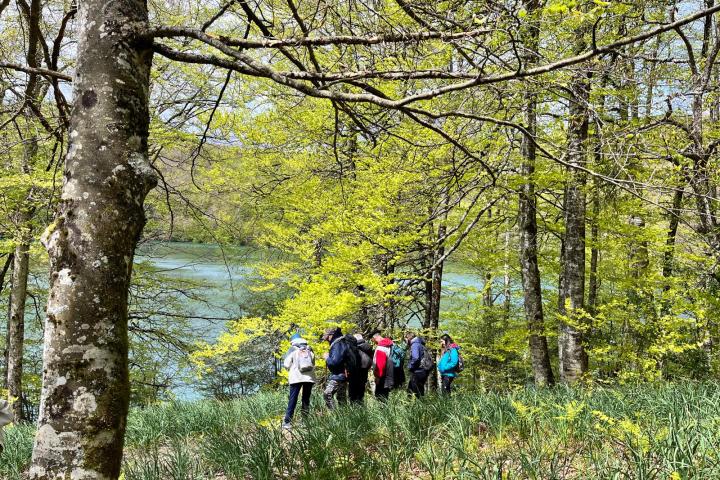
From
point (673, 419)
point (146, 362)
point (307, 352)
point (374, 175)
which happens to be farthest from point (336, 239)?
point (146, 362)

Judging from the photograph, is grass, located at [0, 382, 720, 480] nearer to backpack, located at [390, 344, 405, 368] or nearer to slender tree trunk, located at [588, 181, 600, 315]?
backpack, located at [390, 344, 405, 368]

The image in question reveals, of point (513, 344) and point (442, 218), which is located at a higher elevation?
point (442, 218)

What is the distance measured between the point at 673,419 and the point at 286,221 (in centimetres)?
934

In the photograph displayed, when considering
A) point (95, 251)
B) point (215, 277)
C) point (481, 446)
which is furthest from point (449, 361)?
point (215, 277)

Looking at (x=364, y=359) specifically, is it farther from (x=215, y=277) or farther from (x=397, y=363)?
(x=215, y=277)

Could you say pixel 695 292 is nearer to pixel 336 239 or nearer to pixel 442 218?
pixel 442 218

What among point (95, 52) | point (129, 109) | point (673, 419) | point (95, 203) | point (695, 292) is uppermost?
point (95, 52)

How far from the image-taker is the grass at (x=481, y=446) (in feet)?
8.23

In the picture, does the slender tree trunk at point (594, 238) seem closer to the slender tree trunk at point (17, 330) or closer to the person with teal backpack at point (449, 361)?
the person with teal backpack at point (449, 361)

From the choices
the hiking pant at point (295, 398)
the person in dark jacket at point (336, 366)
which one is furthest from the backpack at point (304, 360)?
the person in dark jacket at point (336, 366)

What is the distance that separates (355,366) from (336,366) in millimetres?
309

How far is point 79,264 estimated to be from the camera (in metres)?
1.79

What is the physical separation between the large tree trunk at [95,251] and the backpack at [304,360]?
13.3 ft

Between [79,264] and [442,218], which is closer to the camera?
[79,264]
